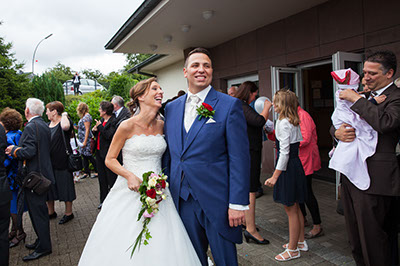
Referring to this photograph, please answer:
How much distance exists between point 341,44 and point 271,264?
4.90m

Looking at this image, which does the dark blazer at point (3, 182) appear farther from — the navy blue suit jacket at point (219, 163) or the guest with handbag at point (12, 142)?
the navy blue suit jacket at point (219, 163)

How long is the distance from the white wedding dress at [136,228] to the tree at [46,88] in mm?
13177

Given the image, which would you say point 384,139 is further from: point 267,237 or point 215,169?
point 267,237

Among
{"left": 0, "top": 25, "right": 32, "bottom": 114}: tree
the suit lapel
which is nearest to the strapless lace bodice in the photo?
the suit lapel

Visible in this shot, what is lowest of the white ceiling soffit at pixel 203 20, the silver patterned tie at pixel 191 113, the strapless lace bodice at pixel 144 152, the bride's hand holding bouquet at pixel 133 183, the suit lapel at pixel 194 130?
the bride's hand holding bouquet at pixel 133 183

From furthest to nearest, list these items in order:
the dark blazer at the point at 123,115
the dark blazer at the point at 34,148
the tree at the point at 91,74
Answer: the tree at the point at 91,74
the dark blazer at the point at 123,115
the dark blazer at the point at 34,148

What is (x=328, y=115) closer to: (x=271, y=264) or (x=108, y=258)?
(x=271, y=264)

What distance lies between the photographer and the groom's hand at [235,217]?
7.61 ft

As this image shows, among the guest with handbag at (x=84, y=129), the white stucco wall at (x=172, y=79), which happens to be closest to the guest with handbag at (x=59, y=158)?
the guest with handbag at (x=84, y=129)

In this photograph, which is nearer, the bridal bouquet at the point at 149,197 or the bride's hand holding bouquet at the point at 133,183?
the bridal bouquet at the point at 149,197

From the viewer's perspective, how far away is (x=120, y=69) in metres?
67.2

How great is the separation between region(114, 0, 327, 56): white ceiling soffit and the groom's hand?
18.6 feet

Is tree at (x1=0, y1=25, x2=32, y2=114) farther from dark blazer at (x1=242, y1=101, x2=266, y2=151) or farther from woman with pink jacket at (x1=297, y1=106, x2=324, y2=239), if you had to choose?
woman with pink jacket at (x1=297, y1=106, x2=324, y2=239)

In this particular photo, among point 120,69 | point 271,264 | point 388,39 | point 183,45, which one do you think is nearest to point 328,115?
point 183,45
